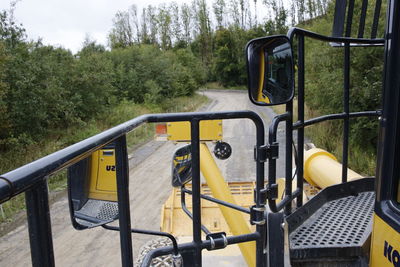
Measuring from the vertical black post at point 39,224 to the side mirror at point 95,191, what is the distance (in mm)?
575

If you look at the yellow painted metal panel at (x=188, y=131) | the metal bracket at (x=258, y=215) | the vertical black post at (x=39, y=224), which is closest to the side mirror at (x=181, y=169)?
the metal bracket at (x=258, y=215)

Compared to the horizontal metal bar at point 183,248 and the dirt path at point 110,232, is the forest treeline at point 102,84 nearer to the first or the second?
the dirt path at point 110,232

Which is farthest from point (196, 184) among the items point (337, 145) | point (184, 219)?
point (337, 145)

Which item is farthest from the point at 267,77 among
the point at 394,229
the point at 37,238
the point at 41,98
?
the point at 41,98

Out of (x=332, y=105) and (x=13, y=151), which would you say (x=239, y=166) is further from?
(x=13, y=151)

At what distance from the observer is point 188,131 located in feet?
14.1

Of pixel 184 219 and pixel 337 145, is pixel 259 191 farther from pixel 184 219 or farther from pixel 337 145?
pixel 337 145

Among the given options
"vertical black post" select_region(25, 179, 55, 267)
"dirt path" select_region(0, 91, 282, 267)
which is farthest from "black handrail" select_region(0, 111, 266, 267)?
"dirt path" select_region(0, 91, 282, 267)

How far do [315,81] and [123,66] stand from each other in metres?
21.6

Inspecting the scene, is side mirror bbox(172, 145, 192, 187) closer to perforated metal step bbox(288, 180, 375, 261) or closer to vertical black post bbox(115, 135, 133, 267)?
perforated metal step bbox(288, 180, 375, 261)

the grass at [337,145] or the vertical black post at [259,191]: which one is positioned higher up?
the vertical black post at [259,191]

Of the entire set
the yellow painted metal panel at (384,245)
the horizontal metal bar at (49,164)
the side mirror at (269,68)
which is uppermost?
the side mirror at (269,68)

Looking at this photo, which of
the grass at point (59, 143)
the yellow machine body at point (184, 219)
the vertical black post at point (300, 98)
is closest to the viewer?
the vertical black post at point (300, 98)

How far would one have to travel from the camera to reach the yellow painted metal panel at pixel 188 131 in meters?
4.29
